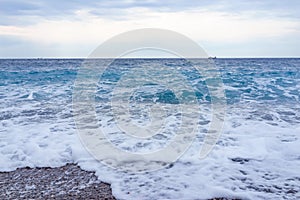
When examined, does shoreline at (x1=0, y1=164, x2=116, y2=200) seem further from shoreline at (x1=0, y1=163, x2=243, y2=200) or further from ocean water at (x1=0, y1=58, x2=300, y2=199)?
ocean water at (x1=0, y1=58, x2=300, y2=199)

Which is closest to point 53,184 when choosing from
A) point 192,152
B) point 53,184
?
point 53,184

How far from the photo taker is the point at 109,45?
15.3 ft

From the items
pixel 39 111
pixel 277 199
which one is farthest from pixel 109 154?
pixel 39 111

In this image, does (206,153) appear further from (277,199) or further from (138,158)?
(277,199)

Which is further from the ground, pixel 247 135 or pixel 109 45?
pixel 109 45

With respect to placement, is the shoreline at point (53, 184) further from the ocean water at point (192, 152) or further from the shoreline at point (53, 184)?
the ocean water at point (192, 152)

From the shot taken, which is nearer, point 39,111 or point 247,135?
point 247,135

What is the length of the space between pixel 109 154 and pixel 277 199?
2.66m

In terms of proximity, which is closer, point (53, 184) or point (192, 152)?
point (53, 184)

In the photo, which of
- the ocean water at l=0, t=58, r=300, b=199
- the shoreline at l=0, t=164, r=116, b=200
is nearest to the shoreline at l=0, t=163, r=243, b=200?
the shoreline at l=0, t=164, r=116, b=200

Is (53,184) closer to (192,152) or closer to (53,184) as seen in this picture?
(53,184)

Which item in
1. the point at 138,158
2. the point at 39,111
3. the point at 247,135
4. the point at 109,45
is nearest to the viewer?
the point at 109,45

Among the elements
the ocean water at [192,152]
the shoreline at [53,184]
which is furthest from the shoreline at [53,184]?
the ocean water at [192,152]

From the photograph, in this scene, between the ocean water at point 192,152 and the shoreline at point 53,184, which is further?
the ocean water at point 192,152
